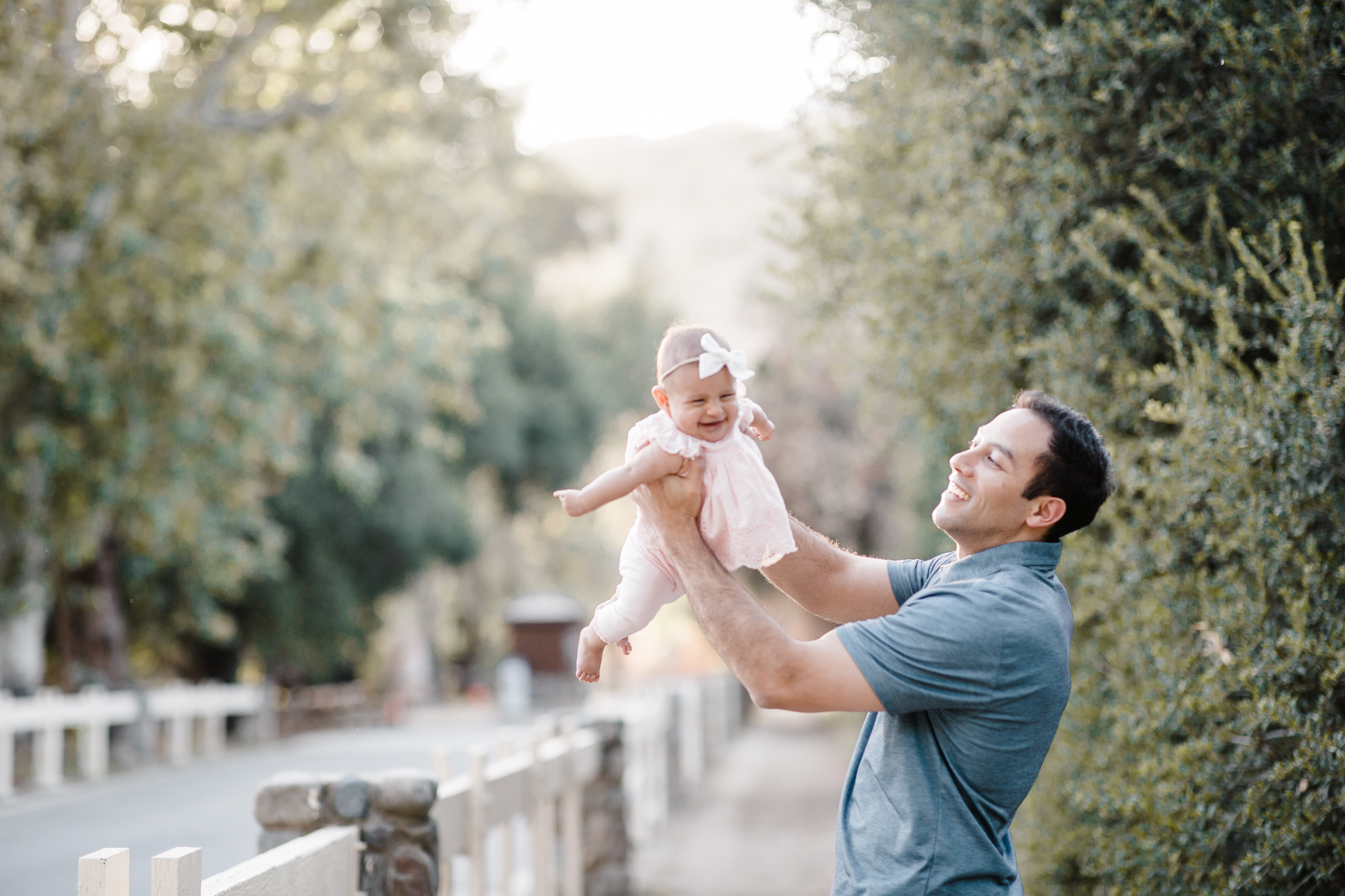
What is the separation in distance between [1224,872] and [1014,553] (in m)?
1.62

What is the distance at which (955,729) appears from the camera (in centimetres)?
268

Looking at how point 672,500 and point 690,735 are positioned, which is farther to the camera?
point 690,735

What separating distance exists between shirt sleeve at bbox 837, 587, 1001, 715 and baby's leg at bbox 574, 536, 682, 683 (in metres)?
0.67

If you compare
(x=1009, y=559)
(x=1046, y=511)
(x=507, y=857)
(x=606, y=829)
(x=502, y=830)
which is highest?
(x=1046, y=511)

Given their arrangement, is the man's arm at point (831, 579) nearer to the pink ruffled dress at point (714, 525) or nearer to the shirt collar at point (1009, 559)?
the pink ruffled dress at point (714, 525)

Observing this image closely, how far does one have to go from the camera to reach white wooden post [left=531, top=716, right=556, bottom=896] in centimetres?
599

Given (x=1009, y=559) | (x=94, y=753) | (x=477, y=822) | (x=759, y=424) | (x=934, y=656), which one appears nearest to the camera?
(x=934, y=656)

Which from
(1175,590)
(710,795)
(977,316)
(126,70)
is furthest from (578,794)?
(126,70)

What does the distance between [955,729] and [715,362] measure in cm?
106

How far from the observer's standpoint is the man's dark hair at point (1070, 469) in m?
2.88

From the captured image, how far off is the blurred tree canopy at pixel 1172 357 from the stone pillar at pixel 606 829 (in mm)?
3152

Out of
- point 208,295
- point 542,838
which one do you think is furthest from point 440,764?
point 208,295

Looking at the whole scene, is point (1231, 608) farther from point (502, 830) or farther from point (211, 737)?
point (211, 737)

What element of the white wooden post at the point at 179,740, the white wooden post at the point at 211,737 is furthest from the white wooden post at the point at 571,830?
the white wooden post at the point at 211,737
